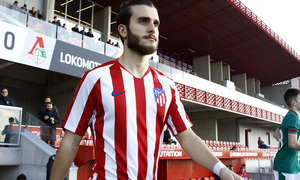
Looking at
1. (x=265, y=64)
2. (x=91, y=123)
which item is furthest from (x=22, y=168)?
(x=265, y=64)

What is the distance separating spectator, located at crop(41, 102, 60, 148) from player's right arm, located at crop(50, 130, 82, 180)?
7.32m

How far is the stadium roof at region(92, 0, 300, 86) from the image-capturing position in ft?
75.3

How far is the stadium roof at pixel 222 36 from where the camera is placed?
22947mm

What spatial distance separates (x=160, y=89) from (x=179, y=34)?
85.9ft

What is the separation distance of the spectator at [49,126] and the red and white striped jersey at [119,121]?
7289mm

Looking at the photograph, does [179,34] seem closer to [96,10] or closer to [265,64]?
[96,10]

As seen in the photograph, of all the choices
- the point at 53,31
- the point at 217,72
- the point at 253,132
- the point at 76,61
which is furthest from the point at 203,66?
the point at 53,31

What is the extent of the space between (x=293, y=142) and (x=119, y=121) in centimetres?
342

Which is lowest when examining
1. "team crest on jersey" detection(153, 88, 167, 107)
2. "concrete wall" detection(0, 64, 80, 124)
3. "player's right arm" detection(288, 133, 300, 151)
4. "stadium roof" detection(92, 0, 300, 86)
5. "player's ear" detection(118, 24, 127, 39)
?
"player's right arm" detection(288, 133, 300, 151)

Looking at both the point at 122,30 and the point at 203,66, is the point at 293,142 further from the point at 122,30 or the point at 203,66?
the point at 203,66

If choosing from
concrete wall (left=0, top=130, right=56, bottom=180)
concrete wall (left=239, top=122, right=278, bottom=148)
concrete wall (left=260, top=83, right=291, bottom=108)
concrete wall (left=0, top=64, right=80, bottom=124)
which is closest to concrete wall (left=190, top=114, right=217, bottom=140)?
concrete wall (left=239, top=122, right=278, bottom=148)

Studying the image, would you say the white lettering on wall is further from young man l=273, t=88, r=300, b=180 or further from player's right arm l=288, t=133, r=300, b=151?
player's right arm l=288, t=133, r=300, b=151

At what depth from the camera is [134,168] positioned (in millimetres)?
1735

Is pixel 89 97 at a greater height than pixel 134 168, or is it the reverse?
pixel 89 97
